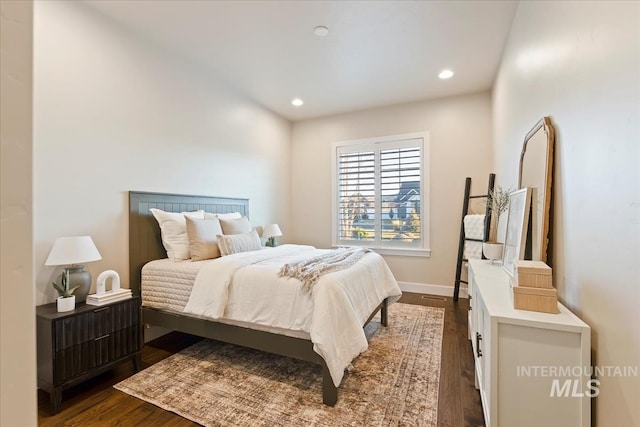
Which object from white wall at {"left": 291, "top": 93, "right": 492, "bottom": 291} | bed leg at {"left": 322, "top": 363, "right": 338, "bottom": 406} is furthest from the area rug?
white wall at {"left": 291, "top": 93, "right": 492, "bottom": 291}

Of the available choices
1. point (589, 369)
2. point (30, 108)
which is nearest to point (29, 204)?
point (30, 108)

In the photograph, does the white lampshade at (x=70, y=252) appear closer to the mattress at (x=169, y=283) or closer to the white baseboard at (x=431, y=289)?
the mattress at (x=169, y=283)

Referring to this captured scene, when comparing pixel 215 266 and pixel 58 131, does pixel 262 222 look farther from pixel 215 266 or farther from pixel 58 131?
pixel 58 131

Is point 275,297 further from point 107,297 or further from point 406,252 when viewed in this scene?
point 406,252

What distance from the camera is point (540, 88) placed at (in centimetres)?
182

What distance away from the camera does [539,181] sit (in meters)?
1.75

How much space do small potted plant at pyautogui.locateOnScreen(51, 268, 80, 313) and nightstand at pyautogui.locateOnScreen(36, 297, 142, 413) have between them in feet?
0.16

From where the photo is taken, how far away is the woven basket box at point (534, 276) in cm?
132

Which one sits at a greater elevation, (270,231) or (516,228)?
(516,228)

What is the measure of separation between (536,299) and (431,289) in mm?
3190

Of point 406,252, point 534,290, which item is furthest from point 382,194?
point 534,290

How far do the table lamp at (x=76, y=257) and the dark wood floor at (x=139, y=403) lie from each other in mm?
641

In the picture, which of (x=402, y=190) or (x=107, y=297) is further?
(x=402, y=190)

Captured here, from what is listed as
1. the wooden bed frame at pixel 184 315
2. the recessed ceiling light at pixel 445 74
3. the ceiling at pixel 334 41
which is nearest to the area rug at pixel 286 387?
the wooden bed frame at pixel 184 315
